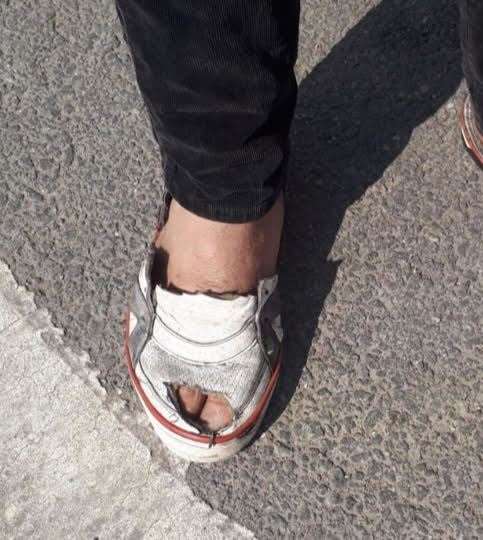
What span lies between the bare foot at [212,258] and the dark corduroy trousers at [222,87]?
54 millimetres

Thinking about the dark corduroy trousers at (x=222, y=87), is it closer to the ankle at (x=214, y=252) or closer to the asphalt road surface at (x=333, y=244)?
the ankle at (x=214, y=252)

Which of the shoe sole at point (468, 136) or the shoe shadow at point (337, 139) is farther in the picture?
the shoe sole at point (468, 136)

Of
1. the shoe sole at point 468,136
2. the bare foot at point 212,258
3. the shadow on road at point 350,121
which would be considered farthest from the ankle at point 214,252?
the shoe sole at point 468,136

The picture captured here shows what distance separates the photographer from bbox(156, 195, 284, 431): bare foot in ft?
5.61

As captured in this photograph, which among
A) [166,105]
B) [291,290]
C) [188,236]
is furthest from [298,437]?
[166,105]

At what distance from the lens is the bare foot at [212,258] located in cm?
171

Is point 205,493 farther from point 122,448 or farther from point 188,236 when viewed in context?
point 188,236

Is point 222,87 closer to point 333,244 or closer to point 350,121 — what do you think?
point 333,244

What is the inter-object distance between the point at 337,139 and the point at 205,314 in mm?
662

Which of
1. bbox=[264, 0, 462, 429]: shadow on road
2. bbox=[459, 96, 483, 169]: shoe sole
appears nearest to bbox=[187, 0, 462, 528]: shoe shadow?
bbox=[264, 0, 462, 429]: shadow on road

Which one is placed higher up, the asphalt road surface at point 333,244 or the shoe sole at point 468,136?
the shoe sole at point 468,136

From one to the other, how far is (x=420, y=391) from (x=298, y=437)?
0.26m

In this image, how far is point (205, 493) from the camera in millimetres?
1721

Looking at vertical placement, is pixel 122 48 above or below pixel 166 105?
below
